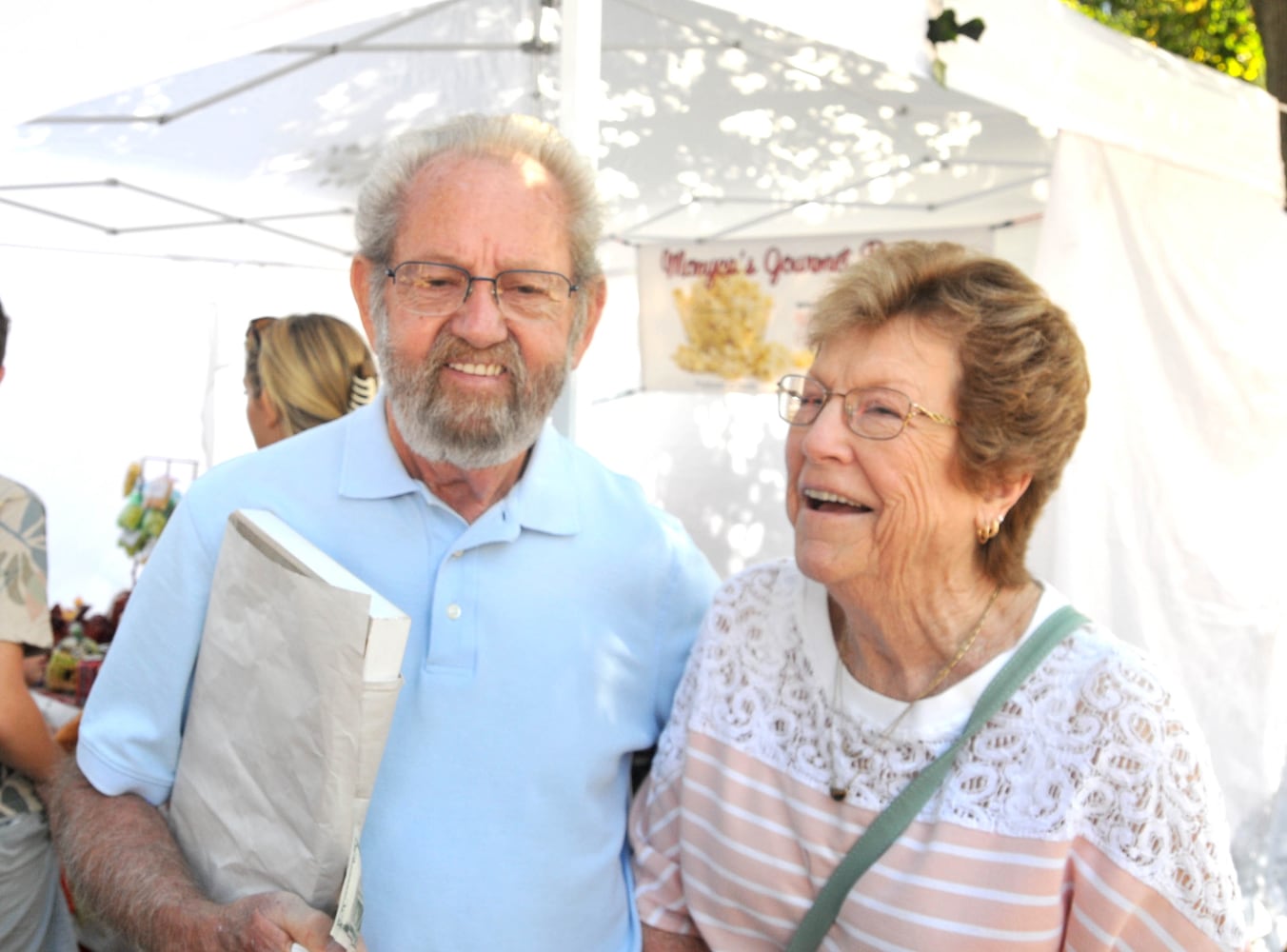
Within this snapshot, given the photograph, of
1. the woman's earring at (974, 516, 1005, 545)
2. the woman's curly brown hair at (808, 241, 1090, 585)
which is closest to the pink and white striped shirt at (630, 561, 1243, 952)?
the woman's earring at (974, 516, 1005, 545)

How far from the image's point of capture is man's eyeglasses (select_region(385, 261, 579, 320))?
62.9 inches

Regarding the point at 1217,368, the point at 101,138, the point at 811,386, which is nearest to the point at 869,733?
the point at 811,386

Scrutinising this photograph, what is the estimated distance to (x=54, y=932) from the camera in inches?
94.8

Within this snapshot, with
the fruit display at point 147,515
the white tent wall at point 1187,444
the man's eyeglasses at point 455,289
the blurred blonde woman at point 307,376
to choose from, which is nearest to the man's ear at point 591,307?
the man's eyeglasses at point 455,289

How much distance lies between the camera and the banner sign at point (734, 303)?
6230 millimetres

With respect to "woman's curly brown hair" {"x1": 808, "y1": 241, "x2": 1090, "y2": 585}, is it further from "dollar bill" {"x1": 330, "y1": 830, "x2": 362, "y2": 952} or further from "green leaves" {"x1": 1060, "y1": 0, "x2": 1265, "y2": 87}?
"green leaves" {"x1": 1060, "y1": 0, "x2": 1265, "y2": 87}

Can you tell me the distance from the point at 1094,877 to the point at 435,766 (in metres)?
0.92

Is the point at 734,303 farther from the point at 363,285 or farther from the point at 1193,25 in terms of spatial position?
the point at 1193,25

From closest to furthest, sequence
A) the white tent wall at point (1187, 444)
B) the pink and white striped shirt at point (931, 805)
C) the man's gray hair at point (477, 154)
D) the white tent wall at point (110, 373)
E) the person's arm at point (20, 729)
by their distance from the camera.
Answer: the pink and white striped shirt at point (931, 805)
the man's gray hair at point (477, 154)
the person's arm at point (20, 729)
the white tent wall at point (1187, 444)
the white tent wall at point (110, 373)

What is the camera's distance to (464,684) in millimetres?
1564

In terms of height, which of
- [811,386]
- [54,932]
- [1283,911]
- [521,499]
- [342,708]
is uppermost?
[811,386]

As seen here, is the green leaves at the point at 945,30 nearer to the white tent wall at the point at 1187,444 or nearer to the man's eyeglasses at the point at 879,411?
the white tent wall at the point at 1187,444

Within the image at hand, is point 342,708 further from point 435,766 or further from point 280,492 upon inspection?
point 280,492

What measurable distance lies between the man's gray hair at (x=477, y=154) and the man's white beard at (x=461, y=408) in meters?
0.16
